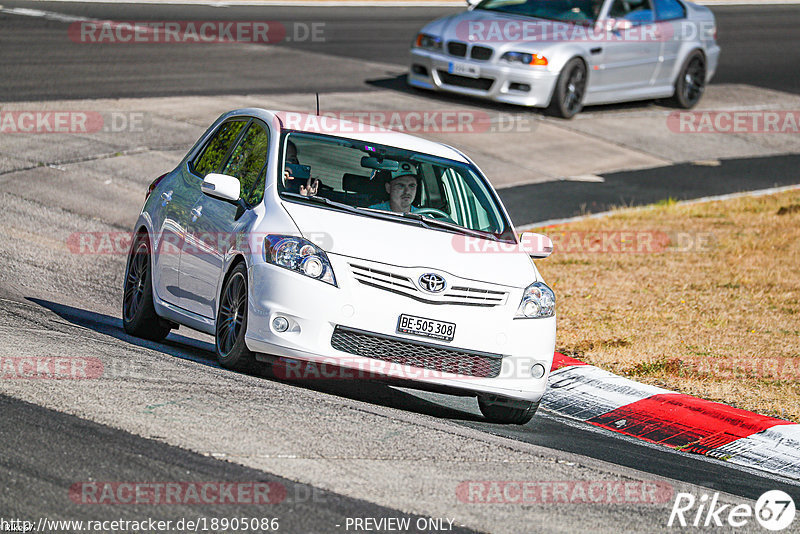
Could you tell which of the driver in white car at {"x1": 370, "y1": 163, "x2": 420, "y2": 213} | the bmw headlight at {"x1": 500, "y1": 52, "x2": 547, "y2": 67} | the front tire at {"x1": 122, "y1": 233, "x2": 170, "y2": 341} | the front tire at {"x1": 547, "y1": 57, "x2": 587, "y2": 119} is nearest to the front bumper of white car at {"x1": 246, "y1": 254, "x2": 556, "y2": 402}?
the driver in white car at {"x1": 370, "y1": 163, "x2": 420, "y2": 213}

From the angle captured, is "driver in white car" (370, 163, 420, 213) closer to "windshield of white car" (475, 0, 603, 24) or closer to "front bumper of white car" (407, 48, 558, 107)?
"front bumper of white car" (407, 48, 558, 107)

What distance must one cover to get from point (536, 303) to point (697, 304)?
14.8 ft

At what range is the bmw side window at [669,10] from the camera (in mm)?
21094

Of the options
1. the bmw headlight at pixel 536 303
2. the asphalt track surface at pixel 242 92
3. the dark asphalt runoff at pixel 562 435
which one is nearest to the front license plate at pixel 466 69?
the asphalt track surface at pixel 242 92

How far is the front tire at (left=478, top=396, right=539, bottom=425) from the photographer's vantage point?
25.4 ft

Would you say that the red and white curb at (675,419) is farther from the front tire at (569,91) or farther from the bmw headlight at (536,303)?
the front tire at (569,91)

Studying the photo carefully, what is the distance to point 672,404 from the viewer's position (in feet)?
29.0

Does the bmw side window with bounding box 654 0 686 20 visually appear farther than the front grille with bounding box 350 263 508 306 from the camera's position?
Yes

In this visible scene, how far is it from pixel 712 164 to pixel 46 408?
1477 centimetres

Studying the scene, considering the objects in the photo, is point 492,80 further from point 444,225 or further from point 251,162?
point 444,225

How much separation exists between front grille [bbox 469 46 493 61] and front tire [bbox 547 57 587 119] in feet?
3.78

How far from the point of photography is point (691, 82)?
2200 centimetres

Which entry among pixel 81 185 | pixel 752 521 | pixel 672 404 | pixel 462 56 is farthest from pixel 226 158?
pixel 462 56

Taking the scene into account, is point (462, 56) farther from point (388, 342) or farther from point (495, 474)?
point (495, 474)
